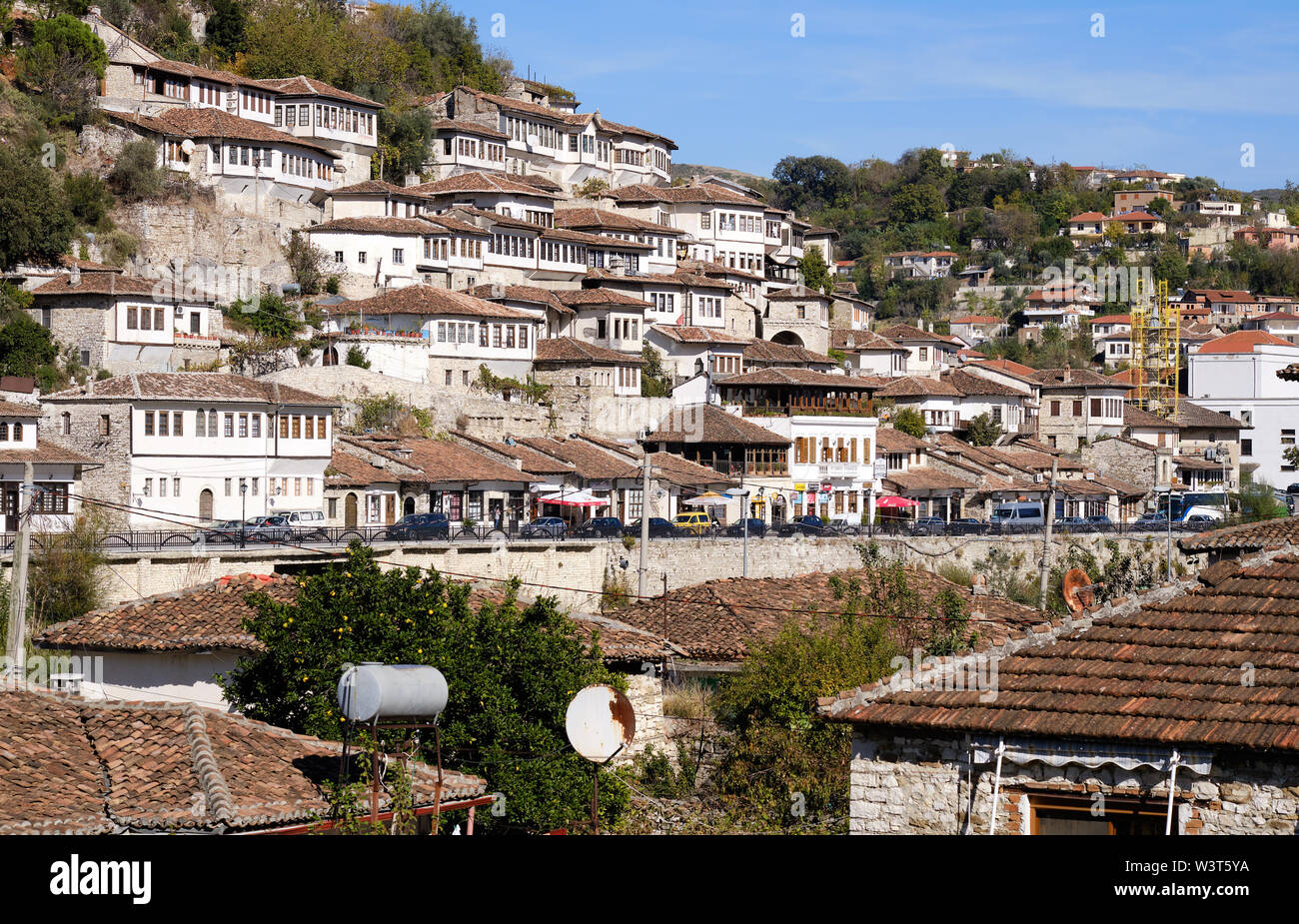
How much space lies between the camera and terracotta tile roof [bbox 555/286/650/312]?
71.5 metres

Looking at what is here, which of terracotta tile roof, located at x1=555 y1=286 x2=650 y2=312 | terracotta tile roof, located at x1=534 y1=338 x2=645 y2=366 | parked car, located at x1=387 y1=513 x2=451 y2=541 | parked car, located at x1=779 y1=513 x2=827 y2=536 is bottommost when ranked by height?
parked car, located at x1=779 y1=513 x2=827 y2=536

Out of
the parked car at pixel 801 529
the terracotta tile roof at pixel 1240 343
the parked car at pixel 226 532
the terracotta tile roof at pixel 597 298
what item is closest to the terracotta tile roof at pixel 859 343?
the terracotta tile roof at pixel 597 298

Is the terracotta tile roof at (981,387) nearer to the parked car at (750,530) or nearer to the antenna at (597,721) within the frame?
the parked car at (750,530)

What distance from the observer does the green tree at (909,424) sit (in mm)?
79500

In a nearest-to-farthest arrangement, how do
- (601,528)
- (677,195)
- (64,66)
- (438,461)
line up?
(601,528)
(438,461)
(64,66)
(677,195)

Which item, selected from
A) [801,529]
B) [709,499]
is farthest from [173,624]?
[709,499]

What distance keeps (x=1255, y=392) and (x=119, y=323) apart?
69.3 m

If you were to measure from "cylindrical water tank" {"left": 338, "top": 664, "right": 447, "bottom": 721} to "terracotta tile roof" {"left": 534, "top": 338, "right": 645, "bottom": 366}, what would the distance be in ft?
175

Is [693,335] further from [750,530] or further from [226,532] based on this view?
[226,532]

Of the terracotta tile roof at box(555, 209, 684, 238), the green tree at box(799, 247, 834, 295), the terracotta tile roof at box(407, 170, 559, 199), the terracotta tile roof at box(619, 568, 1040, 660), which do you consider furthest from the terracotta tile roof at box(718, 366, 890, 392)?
the terracotta tile roof at box(619, 568, 1040, 660)

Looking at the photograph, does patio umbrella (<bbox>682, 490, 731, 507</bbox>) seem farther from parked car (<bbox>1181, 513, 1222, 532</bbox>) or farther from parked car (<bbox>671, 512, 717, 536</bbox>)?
parked car (<bbox>1181, 513, 1222, 532</bbox>)

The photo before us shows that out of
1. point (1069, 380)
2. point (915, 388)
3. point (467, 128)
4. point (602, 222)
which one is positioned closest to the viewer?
point (602, 222)

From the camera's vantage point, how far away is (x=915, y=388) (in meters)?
83.1
